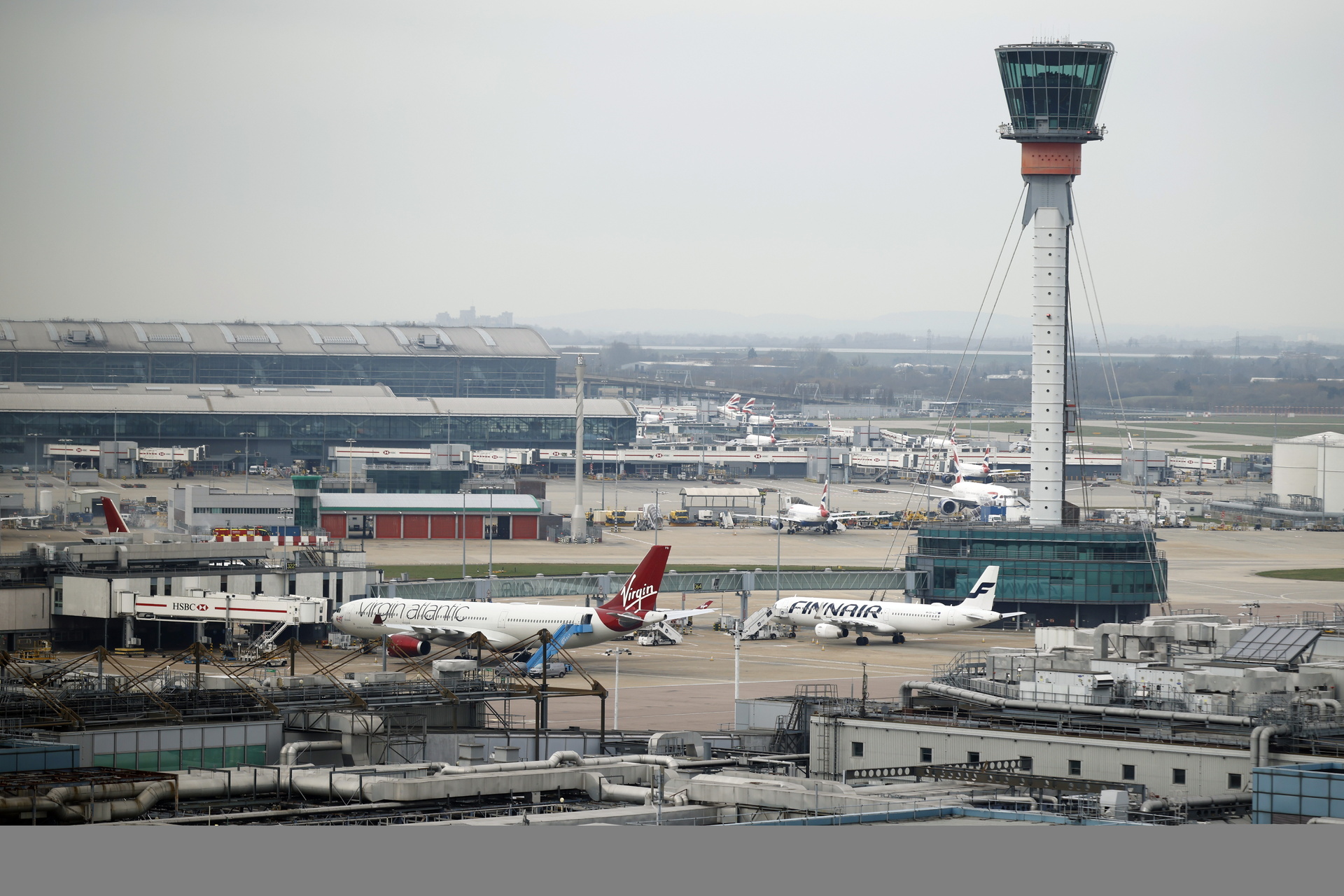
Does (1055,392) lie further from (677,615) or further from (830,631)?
(677,615)

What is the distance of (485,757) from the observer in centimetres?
5384

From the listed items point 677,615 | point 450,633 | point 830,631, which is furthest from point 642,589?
point 830,631

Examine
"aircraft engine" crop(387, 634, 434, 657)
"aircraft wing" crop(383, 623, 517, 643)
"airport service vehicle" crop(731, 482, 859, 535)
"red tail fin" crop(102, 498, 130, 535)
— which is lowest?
"aircraft engine" crop(387, 634, 434, 657)

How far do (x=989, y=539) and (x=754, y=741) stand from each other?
7007 cm

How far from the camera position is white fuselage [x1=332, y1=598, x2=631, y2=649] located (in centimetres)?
9488

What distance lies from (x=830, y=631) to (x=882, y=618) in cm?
327

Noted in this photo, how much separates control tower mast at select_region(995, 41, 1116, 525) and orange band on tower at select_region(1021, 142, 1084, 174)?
1.8 inches

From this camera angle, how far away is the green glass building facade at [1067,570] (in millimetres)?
124062

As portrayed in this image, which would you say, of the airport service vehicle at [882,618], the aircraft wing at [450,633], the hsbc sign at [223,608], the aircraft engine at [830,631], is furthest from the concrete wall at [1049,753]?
the airport service vehicle at [882,618]

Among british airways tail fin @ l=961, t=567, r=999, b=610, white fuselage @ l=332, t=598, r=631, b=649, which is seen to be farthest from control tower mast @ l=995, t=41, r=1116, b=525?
white fuselage @ l=332, t=598, r=631, b=649

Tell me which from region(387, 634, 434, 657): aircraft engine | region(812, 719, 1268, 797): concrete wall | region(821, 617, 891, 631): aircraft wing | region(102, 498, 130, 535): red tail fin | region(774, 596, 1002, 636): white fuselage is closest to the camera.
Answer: region(812, 719, 1268, 797): concrete wall

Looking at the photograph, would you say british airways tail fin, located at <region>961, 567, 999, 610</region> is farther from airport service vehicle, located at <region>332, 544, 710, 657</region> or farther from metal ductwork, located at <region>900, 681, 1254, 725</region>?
metal ductwork, located at <region>900, 681, 1254, 725</region>

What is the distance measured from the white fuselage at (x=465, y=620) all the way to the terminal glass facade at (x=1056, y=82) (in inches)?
1930

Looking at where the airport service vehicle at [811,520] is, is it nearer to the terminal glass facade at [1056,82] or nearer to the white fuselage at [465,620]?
the terminal glass facade at [1056,82]
